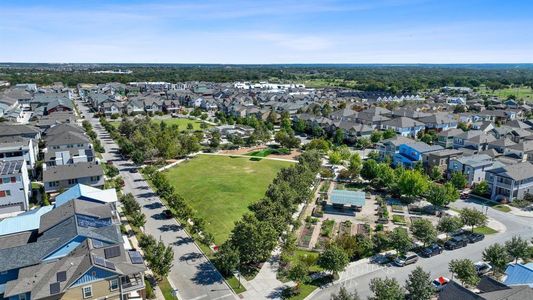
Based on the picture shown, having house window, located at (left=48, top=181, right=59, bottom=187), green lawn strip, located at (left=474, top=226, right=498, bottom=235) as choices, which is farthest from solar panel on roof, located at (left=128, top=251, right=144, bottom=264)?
green lawn strip, located at (left=474, top=226, right=498, bottom=235)

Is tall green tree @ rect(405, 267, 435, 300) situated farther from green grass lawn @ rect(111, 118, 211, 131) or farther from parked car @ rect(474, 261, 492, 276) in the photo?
green grass lawn @ rect(111, 118, 211, 131)

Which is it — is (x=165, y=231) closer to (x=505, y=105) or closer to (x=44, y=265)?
(x=44, y=265)

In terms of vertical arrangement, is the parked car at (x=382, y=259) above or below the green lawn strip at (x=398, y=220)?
below

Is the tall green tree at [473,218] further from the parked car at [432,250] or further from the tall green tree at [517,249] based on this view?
the tall green tree at [517,249]

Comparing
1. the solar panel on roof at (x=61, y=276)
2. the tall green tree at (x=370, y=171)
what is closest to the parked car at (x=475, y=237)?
the tall green tree at (x=370, y=171)

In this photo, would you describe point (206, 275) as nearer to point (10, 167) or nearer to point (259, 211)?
point (259, 211)

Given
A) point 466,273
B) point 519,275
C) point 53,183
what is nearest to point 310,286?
point 466,273
